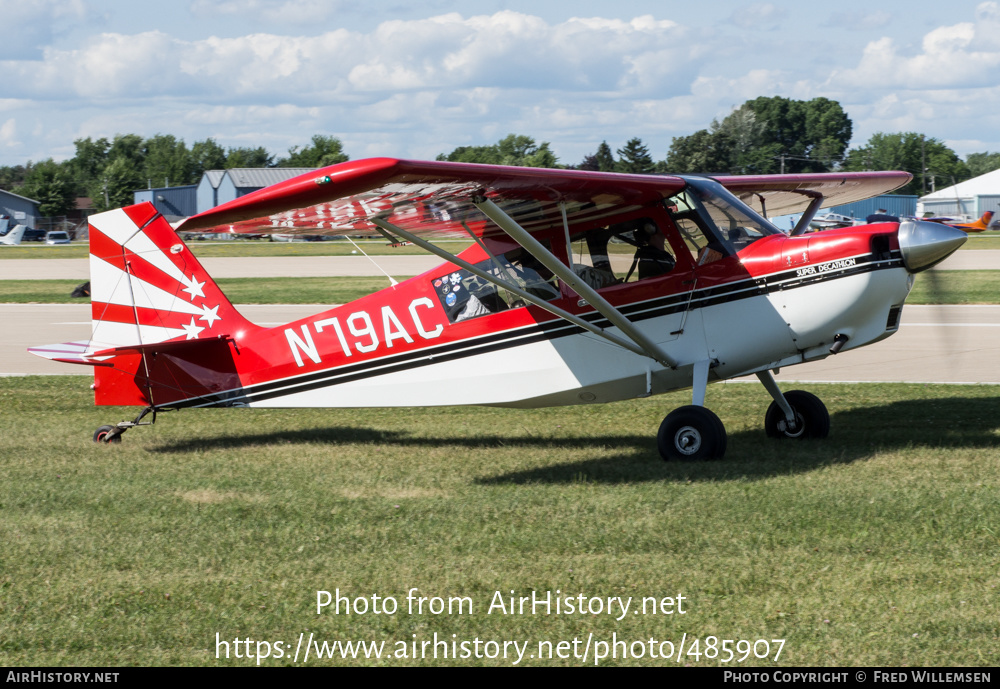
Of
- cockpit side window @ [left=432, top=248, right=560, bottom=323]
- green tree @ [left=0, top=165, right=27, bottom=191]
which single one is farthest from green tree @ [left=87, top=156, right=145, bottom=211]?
cockpit side window @ [left=432, top=248, right=560, bottom=323]

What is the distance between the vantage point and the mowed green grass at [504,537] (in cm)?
493

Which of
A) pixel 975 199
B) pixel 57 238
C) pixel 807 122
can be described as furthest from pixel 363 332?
pixel 807 122

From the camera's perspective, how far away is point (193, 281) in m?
9.95

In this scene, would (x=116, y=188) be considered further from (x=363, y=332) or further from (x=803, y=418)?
(x=803, y=418)

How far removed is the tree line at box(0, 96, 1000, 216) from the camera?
92.4 m

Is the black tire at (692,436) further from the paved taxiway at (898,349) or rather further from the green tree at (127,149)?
the green tree at (127,149)

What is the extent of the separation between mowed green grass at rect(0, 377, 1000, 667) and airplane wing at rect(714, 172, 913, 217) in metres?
2.51

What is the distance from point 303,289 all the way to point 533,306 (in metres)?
21.9

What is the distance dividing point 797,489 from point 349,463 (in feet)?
13.3

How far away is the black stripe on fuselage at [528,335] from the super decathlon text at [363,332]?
0.15m

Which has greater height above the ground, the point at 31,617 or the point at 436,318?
the point at 436,318

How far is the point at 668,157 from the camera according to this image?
3472 inches
